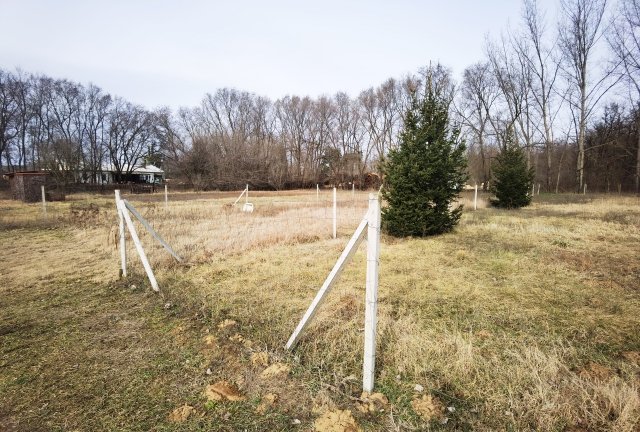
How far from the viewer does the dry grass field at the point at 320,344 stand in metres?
2.46

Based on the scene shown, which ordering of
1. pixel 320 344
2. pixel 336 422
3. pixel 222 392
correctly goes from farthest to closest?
pixel 320 344 < pixel 222 392 < pixel 336 422

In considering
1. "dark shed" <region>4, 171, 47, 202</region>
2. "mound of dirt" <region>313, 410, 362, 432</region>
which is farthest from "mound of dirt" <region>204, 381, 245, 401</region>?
"dark shed" <region>4, 171, 47, 202</region>

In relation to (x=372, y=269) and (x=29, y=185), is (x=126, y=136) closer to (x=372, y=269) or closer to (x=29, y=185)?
(x=29, y=185)

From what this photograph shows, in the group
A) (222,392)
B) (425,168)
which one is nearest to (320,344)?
(222,392)

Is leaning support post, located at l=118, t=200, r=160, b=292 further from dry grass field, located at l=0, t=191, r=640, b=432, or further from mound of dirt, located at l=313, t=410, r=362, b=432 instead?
mound of dirt, located at l=313, t=410, r=362, b=432

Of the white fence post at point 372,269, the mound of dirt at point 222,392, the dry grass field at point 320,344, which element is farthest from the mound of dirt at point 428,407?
the mound of dirt at point 222,392

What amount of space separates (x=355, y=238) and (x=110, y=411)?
2379 millimetres

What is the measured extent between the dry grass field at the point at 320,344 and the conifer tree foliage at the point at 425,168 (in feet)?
7.00

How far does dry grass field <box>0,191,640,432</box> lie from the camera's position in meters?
2.46

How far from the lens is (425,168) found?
359 inches

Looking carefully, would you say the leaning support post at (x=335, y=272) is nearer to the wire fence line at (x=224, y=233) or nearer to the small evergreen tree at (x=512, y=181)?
the wire fence line at (x=224, y=233)

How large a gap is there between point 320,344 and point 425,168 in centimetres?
691

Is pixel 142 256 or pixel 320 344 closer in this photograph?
pixel 320 344

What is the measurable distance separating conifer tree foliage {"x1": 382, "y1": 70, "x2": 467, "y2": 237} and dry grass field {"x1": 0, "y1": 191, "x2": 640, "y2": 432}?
7.00 feet
